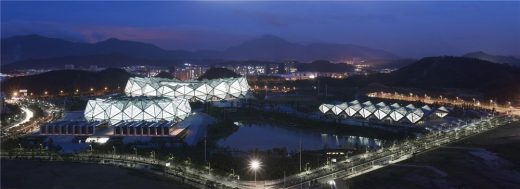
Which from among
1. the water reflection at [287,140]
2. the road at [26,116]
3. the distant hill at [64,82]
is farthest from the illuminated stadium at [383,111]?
the distant hill at [64,82]

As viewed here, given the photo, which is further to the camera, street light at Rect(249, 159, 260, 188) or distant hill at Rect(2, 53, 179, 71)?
distant hill at Rect(2, 53, 179, 71)

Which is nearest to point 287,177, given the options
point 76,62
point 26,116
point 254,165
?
point 254,165

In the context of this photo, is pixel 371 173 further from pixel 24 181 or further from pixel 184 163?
pixel 24 181

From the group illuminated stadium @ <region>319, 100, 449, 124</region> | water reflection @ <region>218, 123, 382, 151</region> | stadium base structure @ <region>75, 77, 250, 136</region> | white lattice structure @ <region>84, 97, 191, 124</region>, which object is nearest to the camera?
water reflection @ <region>218, 123, 382, 151</region>

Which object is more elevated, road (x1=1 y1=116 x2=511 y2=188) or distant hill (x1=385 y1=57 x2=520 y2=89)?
distant hill (x1=385 y1=57 x2=520 y2=89)

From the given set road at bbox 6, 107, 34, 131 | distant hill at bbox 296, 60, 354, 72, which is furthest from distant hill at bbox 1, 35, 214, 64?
road at bbox 6, 107, 34, 131

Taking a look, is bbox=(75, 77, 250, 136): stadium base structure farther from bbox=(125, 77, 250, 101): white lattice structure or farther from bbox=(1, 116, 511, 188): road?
bbox=(1, 116, 511, 188): road

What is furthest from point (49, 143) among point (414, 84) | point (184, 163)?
point (414, 84)
